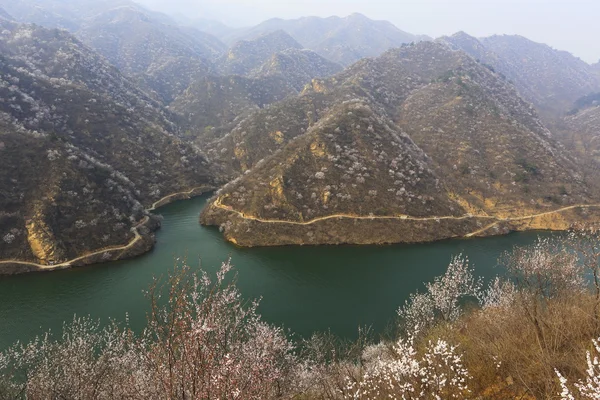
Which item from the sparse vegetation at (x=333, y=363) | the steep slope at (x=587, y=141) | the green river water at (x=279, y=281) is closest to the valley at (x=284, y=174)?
the steep slope at (x=587, y=141)

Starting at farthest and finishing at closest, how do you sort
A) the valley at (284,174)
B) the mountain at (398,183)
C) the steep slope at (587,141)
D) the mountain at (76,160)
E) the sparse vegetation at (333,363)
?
the steep slope at (587,141), the mountain at (398,183), the valley at (284,174), the mountain at (76,160), the sparse vegetation at (333,363)

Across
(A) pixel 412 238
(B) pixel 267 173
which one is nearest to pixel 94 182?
(B) pixel 267 173

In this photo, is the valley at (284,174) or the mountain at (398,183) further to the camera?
the mountain at (398,183)

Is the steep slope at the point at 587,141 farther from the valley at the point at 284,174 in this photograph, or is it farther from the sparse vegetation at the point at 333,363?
the sparse vegetation at the point at 333,363

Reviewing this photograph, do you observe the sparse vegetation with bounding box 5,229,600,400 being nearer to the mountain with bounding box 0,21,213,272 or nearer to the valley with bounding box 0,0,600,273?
the mountain with bounding box 0,21,213,272

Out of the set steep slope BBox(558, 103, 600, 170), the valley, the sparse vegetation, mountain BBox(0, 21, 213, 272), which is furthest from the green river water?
steep slope BBox(558, 103, 600, 170)

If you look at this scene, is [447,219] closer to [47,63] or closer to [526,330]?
[526,330]

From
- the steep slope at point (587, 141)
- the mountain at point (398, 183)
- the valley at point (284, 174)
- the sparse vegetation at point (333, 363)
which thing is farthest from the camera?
the steep slope at point (587, 141)

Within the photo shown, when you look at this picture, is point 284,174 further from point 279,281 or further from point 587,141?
point 587,141
